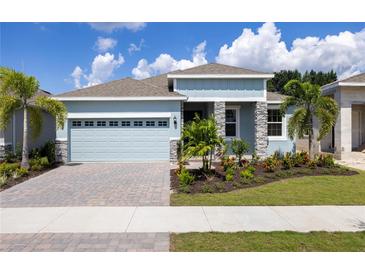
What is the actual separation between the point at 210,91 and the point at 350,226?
1181 cm

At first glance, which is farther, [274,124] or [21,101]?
[274,124]

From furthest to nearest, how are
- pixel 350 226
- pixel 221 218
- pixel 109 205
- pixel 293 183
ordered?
pixel 293 183
pixel 109 205
pixel 221 218
pixel 350 226

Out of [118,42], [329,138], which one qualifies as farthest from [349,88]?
[118,42]

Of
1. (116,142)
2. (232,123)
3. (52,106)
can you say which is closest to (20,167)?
(52,106)

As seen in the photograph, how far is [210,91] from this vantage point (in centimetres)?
1639

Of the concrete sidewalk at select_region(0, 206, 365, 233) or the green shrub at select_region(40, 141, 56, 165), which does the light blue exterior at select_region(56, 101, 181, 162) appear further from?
the concrete sidewalk at select_region(0, 206, 365, 233)

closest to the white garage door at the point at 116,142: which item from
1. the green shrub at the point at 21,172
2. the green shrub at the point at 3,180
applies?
the green shrub at the point at 21,172

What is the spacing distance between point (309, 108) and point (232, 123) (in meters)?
5.24

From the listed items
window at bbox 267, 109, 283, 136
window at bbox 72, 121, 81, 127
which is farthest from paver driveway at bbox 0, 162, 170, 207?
window at bbox 267, 109, 283, 136

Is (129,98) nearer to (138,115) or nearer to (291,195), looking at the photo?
(138,115)

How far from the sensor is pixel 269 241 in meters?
4.82

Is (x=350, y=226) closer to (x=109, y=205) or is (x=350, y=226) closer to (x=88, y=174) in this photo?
(x=109, y=205)

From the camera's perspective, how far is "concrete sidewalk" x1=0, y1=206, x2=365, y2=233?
5516mm

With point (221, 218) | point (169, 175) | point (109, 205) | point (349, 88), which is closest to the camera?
point (221, 218)
